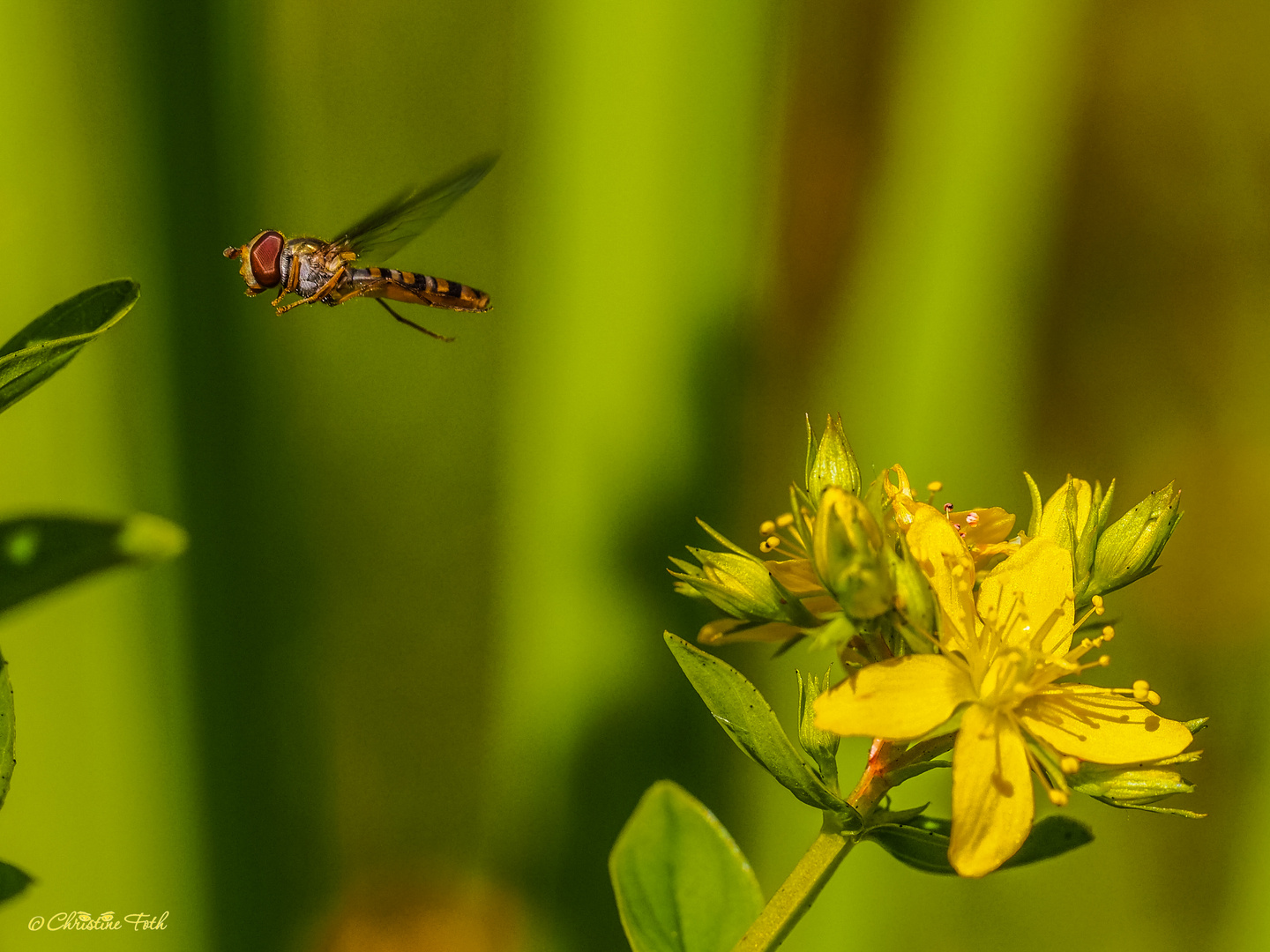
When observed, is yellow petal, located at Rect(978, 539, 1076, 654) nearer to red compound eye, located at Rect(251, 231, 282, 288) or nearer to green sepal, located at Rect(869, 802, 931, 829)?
green sepal, located at Rect(869, 802, 931, 829)

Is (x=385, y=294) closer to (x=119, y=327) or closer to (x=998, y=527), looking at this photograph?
(x=119, y=327)

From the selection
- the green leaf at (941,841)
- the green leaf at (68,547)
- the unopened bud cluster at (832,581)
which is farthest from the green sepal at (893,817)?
the green leaf at (68,547)

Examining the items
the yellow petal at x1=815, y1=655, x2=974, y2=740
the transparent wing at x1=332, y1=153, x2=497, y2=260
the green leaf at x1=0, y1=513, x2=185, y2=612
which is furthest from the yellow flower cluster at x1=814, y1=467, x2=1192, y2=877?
the transparent wing at x1=332, y1=153, x2=497, y2=260

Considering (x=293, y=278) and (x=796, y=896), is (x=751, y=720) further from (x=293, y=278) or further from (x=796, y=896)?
(x=293, y=278)

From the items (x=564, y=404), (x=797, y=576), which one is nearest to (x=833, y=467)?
(x=797, y=576)

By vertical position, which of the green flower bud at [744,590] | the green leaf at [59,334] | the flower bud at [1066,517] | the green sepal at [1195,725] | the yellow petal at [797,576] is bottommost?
the green sepal at [1195,725]

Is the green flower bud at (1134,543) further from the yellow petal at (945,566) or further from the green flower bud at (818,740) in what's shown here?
the green flower bud at (818,740)

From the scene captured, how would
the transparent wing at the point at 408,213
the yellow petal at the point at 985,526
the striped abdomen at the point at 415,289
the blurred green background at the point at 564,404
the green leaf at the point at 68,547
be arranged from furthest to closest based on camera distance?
the blurred green background at the point at 564,404
the striped abdomen at the point at 415,289
the transparent wing at the point at 408,213
the yellow petal at the point at 985,526
the green leaf at the point at 68,547
